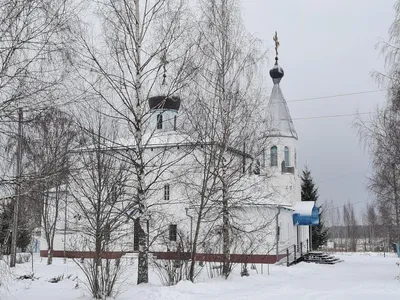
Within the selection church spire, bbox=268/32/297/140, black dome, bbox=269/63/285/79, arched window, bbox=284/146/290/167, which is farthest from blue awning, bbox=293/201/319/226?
black dome, bbox=269/63/285/79

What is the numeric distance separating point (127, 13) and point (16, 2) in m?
6.32

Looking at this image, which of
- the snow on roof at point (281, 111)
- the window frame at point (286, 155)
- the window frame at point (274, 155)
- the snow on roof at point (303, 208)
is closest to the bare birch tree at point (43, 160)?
the window frame at point (274, 155)

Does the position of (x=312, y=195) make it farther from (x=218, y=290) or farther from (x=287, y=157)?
(x=218, y=290)

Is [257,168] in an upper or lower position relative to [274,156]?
lower

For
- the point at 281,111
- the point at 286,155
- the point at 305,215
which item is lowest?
the point at 305,215

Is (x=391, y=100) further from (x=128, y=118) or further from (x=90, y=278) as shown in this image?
(x=90, y=278)

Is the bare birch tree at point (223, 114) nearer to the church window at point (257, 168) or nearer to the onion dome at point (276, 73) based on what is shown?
the church window at point (257, 168)

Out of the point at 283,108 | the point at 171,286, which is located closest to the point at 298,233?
the point at 283,108

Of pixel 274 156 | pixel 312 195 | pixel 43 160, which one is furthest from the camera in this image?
pixel 312 195

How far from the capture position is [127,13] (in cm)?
1303

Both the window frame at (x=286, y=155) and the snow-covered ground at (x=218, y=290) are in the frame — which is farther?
the window frame at (x=286, y=155)

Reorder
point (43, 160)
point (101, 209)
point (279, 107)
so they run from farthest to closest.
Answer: point (279, 107) → point (101, 209) → point (43, 160)

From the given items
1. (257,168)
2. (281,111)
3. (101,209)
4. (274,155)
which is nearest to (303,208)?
(274,155)

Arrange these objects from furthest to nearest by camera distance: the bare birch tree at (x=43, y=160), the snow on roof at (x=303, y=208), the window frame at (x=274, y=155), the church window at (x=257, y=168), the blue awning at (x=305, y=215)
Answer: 1. the snow on roof at (x=303, y=208)
2. the blue awning at (x=305, y=215)
3. the window frame at (x=274, y=155)
4. the church window at (x=257, y=168)
5. the bare birch tree at (x=43, y=160)
